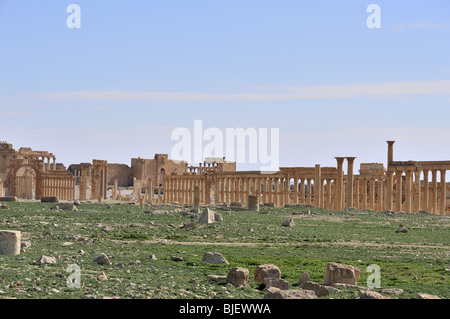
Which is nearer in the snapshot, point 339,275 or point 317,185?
point 339,275

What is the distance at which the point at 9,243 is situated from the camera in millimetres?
19594

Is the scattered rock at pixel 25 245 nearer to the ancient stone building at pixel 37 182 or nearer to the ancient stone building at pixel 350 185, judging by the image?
the ancient stone building at pixel 350 185

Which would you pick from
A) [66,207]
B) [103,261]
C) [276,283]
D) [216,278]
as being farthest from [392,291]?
[66,207]

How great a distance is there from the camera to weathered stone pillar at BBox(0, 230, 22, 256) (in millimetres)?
19500

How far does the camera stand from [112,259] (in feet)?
65.3

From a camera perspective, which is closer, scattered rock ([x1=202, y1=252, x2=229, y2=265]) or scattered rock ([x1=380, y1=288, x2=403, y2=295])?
scattered rock ([x1=380, y1=288, x2=403, y2=295])

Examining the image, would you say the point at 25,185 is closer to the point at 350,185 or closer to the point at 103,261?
the point at 350,185

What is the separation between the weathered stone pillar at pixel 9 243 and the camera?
19500 mm

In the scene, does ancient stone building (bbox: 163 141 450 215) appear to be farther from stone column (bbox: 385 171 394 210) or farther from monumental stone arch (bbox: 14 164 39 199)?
monumental stone arch (bbox: 14 164 39 199)

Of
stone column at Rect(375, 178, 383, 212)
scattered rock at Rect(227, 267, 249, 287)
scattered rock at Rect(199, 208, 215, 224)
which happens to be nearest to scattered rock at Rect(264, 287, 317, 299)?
scattered rock at Rect(227, 267, 249, 287)

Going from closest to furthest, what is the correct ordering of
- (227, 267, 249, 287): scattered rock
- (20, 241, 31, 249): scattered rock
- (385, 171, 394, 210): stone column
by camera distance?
(227, 267, 249, 287): scattered rock
(20, 241, 31, 249): scattered rock
(385, 171, 394, 210): stone column

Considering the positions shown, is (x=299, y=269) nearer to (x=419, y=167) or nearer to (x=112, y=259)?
(x=112, y=259)
